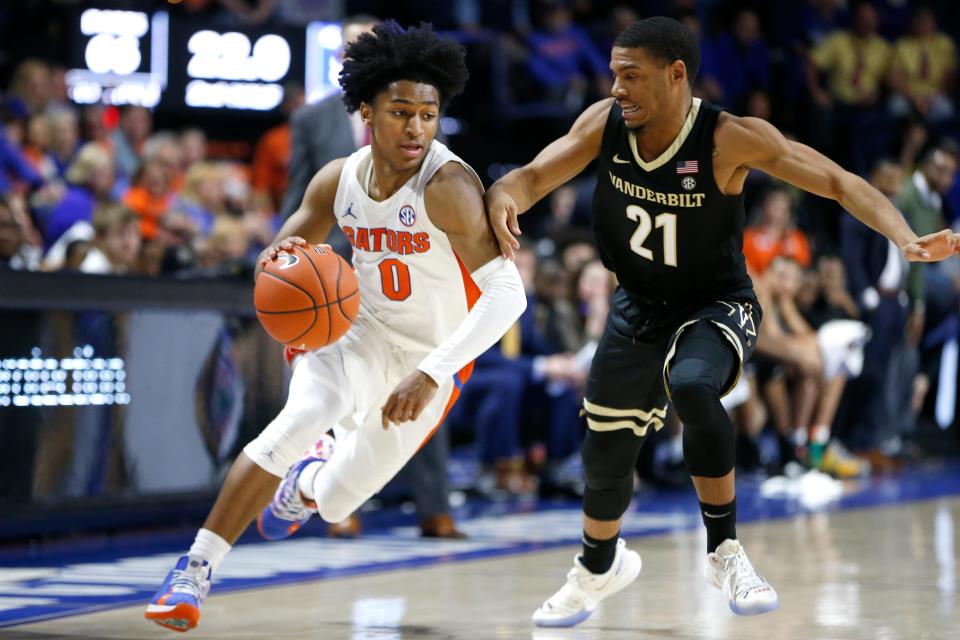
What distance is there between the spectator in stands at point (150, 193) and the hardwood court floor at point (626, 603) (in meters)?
4.00

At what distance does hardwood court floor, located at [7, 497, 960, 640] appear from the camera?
4.53m

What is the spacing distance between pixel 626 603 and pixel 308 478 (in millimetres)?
1193

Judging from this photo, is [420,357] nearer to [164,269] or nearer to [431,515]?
[431,515]

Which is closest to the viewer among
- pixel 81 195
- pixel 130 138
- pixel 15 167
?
pixel 81 195

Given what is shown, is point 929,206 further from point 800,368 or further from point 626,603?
point 626,603

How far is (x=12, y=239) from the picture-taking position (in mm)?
7250

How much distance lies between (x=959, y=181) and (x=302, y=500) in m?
9.60

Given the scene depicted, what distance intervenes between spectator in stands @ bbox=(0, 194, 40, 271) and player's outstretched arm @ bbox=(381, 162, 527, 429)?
10.6 feet

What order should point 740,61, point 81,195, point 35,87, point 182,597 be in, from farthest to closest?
point 740,61, point 35,87, point 81,195, point 182,597

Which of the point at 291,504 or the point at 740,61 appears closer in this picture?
the point at 291,504

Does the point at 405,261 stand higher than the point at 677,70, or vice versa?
the point at 677,70

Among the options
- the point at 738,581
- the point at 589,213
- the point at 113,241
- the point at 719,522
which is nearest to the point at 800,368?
the point at 589,213

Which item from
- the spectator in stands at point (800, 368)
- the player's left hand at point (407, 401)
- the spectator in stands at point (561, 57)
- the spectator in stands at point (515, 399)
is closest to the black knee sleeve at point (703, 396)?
the player's left hand at point (407, 401)

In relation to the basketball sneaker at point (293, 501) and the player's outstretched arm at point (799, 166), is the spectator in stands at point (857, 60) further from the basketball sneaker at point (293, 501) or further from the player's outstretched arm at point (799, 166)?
the basketball sneaker at point (293, 501)
